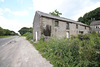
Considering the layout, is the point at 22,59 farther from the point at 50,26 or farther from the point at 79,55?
the point at 50,26

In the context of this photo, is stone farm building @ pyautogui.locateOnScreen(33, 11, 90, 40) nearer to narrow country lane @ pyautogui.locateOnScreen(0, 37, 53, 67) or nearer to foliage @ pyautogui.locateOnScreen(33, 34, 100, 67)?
narrow country lane @ pyautogui.locateOnScreen(0, 37, 53, 67)

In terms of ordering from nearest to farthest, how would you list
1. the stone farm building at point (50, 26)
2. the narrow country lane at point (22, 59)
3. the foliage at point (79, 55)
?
the foliage at point (79, 55) < the narrow country lane at point (22, 59) < the stone farm building at point (50, 26)

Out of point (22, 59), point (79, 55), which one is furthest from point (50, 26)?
point (79, 55)

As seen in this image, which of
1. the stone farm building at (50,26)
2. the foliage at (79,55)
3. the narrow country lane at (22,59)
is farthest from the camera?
the stone farm building at (50,26)

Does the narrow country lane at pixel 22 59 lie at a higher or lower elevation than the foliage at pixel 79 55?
lower

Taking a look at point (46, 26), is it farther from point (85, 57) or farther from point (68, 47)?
point (85, 57)

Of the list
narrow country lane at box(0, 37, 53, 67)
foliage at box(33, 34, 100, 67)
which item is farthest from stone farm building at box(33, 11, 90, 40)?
foliage at box(33, 34, 100, 67)

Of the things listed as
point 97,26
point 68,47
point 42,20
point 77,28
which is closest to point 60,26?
point 42,20

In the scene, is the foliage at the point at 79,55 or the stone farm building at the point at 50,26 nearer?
the foliage at the point at 79,55

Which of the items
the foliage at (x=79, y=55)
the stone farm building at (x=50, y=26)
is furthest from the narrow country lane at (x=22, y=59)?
the stone farm building at (x=50, y=26)

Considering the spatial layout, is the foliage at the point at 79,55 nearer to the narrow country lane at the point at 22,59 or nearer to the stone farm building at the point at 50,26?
the narrow country lane at the point at 22,59

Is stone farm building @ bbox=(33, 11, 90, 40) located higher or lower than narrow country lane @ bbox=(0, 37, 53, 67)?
higher

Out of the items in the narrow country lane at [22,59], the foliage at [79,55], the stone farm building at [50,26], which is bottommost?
the narrow country lane at [22,59]

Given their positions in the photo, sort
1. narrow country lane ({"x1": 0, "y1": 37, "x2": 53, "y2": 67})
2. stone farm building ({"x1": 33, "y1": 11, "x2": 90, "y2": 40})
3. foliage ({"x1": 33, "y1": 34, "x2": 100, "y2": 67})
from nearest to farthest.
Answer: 1. foliage ({"x1": 33, "y1": 34, "x2": 100, "y2": 67})
2. narrow country lane ({"x1": 0, "y1": 37, "x2": 53, "y2": 67})
3. stone farm building ({"x1": 33, "y1": 11, "x2": 90, "y2": 40})
